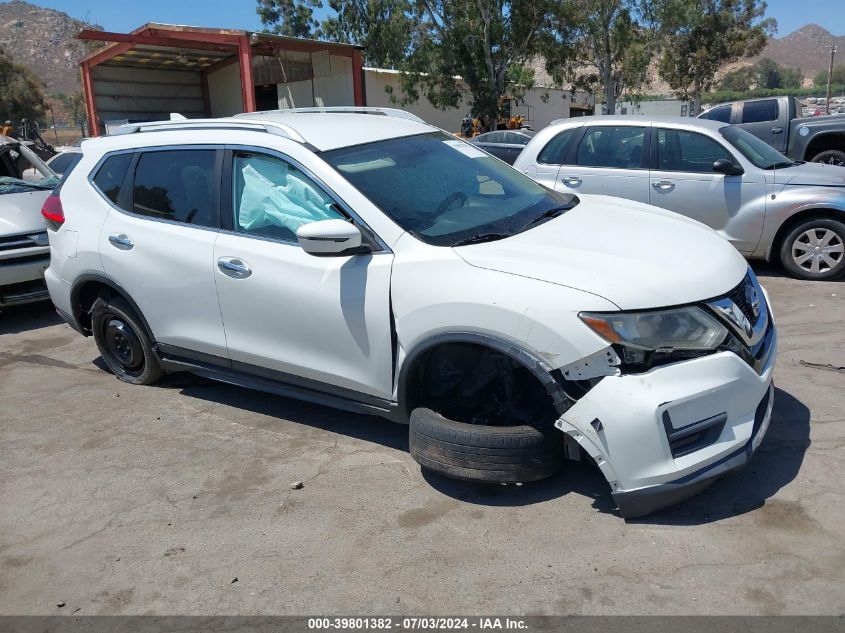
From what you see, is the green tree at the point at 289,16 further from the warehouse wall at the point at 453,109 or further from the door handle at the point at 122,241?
the door handle at the point at 122,241

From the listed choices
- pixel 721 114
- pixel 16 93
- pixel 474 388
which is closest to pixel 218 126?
pixel 474 388

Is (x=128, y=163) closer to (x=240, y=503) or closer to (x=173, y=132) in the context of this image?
(x=173, y=132)

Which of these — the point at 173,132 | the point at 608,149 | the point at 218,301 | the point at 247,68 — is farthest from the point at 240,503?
the point at 247,68

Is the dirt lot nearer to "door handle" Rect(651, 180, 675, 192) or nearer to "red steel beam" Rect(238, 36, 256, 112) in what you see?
"door handle" Rect(651, 180, 675, 192)

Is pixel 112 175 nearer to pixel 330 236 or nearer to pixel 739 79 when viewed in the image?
pixel 330 236

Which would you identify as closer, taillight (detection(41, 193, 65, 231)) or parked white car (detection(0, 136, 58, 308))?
taillight (detection(41, 193, 65, 231))

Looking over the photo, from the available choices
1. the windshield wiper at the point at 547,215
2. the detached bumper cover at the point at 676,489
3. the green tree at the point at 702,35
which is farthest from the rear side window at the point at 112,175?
the green tree at the point at 702,35

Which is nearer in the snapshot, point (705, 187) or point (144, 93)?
point (705, 187)

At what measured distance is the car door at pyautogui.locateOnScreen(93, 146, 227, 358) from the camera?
170 inches

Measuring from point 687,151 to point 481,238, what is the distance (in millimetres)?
4827

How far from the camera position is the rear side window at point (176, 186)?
172 inches

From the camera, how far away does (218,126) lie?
443 centimetres

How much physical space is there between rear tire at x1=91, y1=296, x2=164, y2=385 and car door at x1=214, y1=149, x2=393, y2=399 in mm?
1045

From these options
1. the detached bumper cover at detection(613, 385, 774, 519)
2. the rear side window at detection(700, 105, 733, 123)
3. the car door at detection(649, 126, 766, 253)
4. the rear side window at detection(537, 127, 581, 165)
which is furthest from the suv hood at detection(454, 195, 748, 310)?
the rear side window at detection(700, 105, 733, 123)
